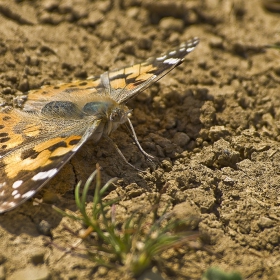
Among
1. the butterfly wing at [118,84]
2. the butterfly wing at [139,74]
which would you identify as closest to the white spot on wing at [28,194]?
the butterfly wing at [118,84]

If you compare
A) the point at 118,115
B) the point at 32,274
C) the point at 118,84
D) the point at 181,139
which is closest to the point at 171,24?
the point at 118,84

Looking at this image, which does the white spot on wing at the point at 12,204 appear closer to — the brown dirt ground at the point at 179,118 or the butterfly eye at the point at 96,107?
the brown dirt ground at the point at 179,118

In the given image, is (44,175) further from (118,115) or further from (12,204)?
(118,115)

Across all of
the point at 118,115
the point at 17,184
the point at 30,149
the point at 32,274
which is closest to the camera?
the point at 32,274

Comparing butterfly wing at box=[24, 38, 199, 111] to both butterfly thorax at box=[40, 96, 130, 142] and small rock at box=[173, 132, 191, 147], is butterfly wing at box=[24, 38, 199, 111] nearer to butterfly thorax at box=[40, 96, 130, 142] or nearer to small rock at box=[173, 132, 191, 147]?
butterfly thorax at box=[40, 96, 130, 142]

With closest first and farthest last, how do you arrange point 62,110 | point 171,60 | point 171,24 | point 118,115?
point 118,115
point 62,110
point 171,60
point 171,24

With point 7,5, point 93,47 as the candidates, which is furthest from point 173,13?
point 7,5

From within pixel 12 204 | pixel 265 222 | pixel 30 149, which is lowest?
pixel 265 222
